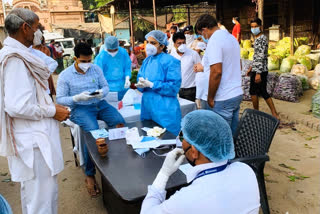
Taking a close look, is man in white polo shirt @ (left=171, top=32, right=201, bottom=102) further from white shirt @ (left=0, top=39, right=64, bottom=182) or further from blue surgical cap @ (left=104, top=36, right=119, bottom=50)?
white shirt @ (left=0, top=39, right=64, bottom=182)

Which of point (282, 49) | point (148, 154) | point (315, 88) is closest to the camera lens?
point (148, 154)

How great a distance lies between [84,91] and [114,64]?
1.62m

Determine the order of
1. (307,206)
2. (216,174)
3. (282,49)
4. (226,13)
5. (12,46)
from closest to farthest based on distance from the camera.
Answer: (216,174)
(12,46)
(307,206)
(282,49)
(226,13)

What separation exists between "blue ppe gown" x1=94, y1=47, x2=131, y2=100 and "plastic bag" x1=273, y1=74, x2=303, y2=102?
135 inches

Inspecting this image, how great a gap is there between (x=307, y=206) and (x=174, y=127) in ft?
5.35

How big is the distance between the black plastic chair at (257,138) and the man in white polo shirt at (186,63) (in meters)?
2.07

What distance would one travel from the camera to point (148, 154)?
2393mm

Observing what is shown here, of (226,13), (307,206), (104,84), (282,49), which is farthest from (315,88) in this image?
(226,13)

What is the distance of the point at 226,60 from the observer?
9.53ft

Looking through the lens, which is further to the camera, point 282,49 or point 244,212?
point 282,49

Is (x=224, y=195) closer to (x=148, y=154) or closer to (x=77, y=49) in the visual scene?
(x=148, y=154)

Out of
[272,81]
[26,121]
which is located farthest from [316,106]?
[26,121]

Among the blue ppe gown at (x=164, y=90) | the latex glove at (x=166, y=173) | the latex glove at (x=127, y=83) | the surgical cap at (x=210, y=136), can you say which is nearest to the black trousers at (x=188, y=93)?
the latex glove at (x=127, y=83)

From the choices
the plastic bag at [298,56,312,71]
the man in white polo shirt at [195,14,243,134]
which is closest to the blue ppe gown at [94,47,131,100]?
the man in white polo shirt at [195,14,243,134]
